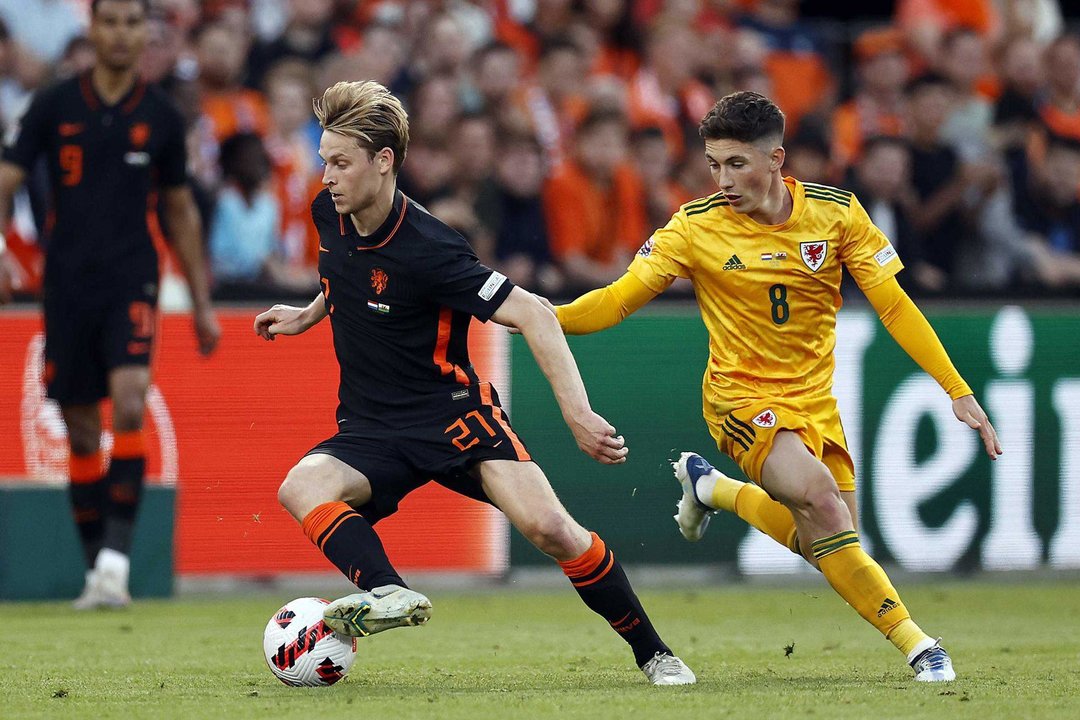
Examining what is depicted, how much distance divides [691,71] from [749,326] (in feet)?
22.9

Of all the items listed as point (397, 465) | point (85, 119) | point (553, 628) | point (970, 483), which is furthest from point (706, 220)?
point (970, 483)

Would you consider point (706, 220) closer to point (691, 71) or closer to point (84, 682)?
point (84, 682)

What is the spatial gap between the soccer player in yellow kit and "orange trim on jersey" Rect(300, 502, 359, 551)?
116 centimetres

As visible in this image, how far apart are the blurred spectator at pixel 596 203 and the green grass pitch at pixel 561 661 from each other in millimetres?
2551

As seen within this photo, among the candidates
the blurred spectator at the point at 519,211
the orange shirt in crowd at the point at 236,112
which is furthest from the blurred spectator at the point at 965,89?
the orange shirt in crowd at the point at 236,112

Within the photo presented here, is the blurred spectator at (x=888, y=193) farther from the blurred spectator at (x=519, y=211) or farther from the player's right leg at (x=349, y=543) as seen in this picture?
the player's right leg at (x=349, y=543)

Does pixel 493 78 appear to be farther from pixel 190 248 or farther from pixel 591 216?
pixel 190 248

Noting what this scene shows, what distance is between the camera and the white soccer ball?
233 inches

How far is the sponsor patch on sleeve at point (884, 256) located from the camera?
640 cm

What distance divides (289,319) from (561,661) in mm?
1824

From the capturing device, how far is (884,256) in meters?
6.43

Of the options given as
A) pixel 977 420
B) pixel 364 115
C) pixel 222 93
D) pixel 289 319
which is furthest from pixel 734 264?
pixel 222 93

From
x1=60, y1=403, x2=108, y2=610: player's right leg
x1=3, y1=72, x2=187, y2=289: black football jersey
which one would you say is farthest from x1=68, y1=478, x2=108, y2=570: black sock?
x1=3, y1=72, x2=187, y2=289: black football jersey

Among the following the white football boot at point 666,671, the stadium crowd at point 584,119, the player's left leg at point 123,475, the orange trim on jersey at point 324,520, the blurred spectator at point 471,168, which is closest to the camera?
the orange trim on jersey at point 324,520
